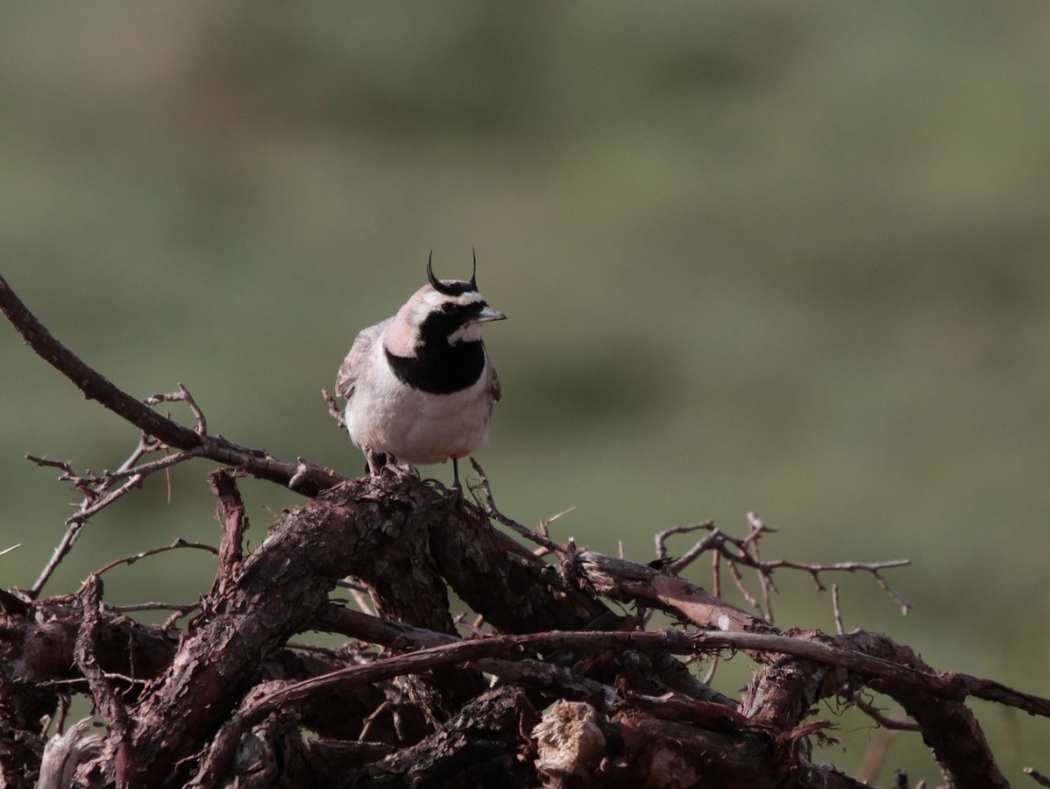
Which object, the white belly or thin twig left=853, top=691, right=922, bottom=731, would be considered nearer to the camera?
thin twig left=853, top=691, right=922, bottom=731

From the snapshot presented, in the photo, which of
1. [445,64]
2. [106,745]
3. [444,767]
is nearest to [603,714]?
[444,767]

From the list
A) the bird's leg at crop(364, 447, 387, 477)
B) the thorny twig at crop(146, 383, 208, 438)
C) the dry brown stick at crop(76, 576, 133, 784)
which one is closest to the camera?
the dry brown stick at crop(76, 576, 133, 784)

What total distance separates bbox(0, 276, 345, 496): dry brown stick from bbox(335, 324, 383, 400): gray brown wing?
5.83ft

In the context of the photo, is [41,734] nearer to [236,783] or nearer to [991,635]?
[236,783]

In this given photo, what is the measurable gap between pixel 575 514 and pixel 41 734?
7.75 meters

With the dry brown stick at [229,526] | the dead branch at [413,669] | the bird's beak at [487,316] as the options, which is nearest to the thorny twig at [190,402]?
the dead branch at [413,669]

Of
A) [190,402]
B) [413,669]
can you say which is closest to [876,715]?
[413,669]

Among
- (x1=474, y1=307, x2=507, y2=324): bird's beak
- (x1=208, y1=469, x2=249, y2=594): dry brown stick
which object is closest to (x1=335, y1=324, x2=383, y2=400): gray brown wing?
(x1=474, y1=307, x2=507, y2=324): bird's beak

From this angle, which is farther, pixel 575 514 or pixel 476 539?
pixel 575 514

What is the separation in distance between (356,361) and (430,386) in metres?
0.59

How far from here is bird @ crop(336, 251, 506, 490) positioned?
17.9ft

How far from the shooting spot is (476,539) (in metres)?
3.89

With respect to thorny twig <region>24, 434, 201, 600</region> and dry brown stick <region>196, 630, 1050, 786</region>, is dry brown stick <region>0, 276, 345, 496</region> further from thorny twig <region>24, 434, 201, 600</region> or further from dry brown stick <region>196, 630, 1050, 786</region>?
dry brown stick <region>196, 630, 1050, 786</region>

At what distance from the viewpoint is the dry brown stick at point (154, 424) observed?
3.71 meters
